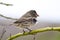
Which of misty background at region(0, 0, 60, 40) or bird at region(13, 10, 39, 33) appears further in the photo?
misty background at region(0, 0, 60, 40)

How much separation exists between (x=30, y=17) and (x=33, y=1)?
21.1 inches

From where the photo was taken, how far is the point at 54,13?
96cm

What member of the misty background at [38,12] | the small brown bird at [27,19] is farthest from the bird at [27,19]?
the misty background at [38,12]

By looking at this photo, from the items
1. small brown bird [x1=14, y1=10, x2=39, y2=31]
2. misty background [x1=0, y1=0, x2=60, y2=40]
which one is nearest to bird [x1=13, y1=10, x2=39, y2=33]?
small brown bird [x1=14, y1=10, x2=39, y2=31]

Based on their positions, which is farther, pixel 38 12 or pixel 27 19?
pixel 38 12

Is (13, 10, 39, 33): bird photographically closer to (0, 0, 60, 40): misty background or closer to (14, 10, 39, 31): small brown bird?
(14, 10, 39, 31): small brown bird

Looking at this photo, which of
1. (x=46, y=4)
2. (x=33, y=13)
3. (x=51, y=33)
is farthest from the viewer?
(x=46, y=4)

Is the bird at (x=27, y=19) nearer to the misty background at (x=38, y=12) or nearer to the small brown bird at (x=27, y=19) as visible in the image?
the small brown bird at (x=27, y=19)

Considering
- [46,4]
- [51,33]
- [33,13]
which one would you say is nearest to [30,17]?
[33,13]

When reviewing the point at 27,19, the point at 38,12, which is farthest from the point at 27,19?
the point at 38,12

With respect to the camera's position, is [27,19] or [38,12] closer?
[27,19]

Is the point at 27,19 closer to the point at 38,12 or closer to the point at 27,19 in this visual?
the point at 27,19

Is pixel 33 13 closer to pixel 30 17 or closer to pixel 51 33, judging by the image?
pixel 30 17

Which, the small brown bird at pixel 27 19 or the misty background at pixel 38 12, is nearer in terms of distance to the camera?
the small brown bird at pixel 27 19
